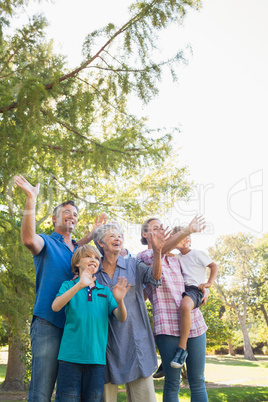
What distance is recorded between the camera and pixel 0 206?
28.1ft

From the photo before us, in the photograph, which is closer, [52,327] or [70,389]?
[70,389]

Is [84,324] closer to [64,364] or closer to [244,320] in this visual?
[64,364]

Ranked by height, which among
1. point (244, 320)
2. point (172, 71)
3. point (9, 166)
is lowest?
point (244, 320)

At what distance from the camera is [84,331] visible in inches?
88.4

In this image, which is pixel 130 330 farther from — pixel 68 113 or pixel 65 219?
pixel 68 113

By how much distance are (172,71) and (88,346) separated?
4.14m

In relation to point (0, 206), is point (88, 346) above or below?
below

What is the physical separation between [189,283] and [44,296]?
132cm

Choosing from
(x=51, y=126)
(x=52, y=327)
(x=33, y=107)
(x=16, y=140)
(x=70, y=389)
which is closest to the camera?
(x=70, y=389)

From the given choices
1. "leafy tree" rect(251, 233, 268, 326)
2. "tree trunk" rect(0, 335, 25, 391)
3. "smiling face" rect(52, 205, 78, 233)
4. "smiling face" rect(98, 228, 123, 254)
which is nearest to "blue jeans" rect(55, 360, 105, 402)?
"smiling face" rect(98, 228, 123, 254)

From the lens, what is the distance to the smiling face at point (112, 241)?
8.65 feet

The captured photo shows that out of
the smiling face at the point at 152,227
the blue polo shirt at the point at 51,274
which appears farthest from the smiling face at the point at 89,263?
the smiling face at the point at 152,227

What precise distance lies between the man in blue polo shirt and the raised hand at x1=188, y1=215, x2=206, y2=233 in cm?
91

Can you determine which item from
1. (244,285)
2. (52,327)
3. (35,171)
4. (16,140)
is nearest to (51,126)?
(16,140)
